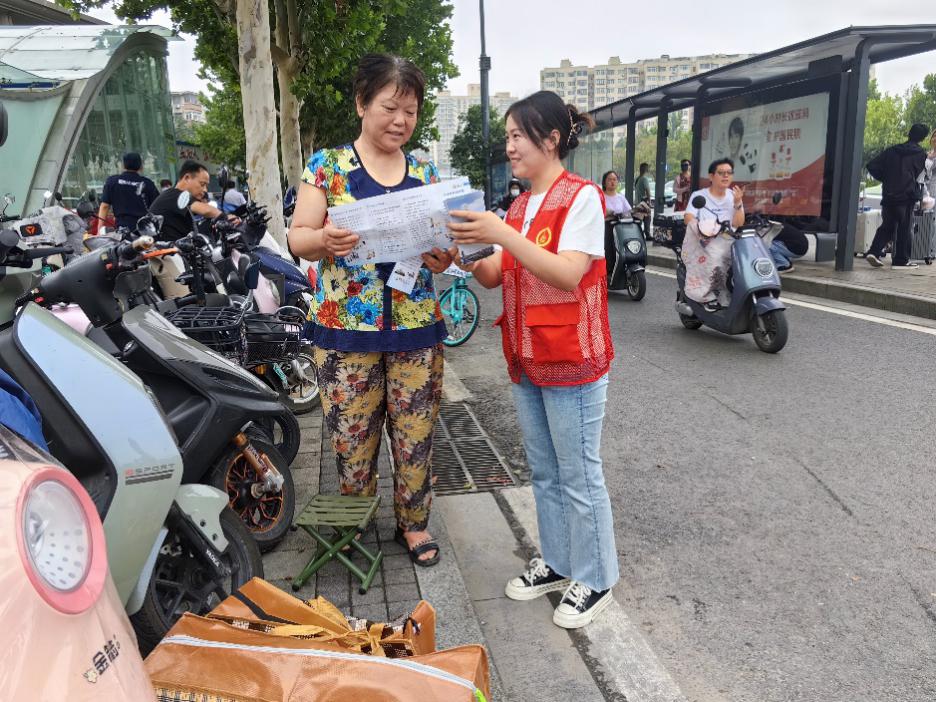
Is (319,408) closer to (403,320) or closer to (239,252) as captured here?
(239,252)

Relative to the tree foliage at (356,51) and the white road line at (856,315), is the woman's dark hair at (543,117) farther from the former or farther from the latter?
the tree foliage at (356,51)

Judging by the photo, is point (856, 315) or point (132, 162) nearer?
point (856, 315)

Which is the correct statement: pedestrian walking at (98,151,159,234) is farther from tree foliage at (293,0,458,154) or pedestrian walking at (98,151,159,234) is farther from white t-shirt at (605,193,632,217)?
white t-shirt at (605,193,632,217)

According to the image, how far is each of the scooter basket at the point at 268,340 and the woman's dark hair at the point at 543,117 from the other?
243 centimetres

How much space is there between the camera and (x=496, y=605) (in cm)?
283

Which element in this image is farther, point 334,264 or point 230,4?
point 230,4

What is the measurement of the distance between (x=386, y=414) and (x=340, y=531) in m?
0.47

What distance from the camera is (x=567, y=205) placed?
2.37m

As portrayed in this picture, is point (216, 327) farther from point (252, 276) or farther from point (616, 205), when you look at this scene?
point (616, 205)

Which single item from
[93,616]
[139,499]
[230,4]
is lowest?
[139,499]

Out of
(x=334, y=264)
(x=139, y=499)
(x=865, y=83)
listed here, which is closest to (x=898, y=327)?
(x=865, y=83)

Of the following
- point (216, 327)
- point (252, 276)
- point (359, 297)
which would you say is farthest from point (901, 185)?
point (359, 297)

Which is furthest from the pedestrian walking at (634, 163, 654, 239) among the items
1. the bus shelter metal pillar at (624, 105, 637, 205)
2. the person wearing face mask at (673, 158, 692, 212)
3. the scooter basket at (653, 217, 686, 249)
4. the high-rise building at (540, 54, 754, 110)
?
the high-rise building at (540, 54, 754, 110)

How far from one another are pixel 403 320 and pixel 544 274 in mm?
695
